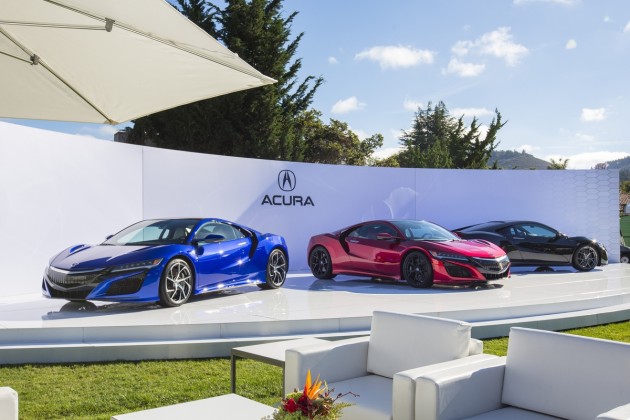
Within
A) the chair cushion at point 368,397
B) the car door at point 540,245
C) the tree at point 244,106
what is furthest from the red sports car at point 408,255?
the tree at point 244,106

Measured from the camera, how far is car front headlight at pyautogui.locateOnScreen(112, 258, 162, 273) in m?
7.70

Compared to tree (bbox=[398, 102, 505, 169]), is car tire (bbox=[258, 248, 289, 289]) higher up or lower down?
lower down

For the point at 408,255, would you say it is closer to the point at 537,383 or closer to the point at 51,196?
the point at 51,196

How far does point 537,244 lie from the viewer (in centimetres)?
1311

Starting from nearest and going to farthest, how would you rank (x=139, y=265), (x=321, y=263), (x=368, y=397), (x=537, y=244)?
(x=368, y=397)
(x=139, y=265)
(x=321, y=263)
(x=537, y=244)

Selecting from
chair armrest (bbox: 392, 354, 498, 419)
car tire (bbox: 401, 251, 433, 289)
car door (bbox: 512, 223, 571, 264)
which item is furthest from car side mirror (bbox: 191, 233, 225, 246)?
car door (bbox: 512, 223, 571, 264)

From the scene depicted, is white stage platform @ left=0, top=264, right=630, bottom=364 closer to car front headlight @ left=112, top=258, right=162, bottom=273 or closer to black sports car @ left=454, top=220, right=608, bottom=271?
car front headlight @ left=112, top=258, right=162, bottom=273

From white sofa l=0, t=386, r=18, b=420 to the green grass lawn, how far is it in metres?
1.65

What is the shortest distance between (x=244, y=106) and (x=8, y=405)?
2243 cm

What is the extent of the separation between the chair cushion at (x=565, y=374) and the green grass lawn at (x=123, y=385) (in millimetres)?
2107

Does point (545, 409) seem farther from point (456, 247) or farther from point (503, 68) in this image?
point (503, 68)

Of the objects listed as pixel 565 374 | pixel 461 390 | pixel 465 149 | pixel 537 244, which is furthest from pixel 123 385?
pixel 465 149

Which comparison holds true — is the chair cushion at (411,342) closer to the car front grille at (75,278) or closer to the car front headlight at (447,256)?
the car front grille at (75,278)

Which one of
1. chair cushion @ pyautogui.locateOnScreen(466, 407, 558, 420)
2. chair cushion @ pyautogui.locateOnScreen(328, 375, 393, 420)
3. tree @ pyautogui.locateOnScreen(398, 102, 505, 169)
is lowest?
chair cushion @ pyautogui.locateOnScreen(328, 375, 393, 420)
